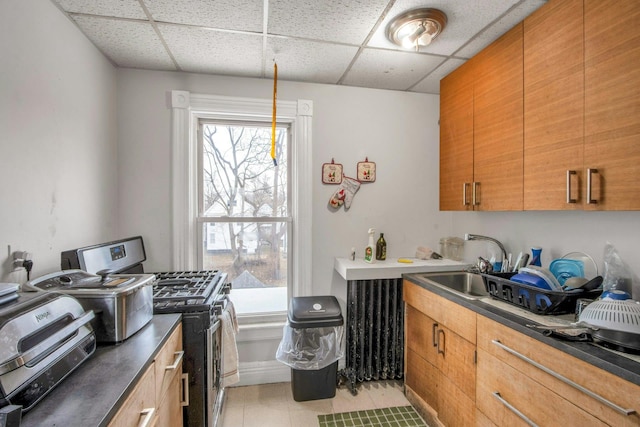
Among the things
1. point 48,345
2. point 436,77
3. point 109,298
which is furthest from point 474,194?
point 48,345

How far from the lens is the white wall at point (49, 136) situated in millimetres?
1229

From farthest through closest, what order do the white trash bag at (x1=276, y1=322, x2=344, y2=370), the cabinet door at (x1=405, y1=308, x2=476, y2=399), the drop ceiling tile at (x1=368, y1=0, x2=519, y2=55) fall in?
the white trash bag at (x1=276, y1=322, x2=344, y2=370), the cabinet door at (x1=405, y1=308, x2=476, y2=399), the drop ceiling tile at (x1=368, y1=0, x2=519, y2=55)

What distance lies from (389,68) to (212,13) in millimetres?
1236

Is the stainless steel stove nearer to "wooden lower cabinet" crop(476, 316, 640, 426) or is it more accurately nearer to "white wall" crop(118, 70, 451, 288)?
"white wall" crop(118, 70, 451, 288)

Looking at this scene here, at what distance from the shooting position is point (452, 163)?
6.97ft

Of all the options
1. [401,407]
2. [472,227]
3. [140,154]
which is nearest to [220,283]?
[140,154]

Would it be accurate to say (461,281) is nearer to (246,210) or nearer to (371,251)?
(371,251)

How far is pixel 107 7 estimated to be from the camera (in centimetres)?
150

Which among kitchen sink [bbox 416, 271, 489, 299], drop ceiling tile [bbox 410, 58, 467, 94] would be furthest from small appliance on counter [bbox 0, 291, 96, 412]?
drop ceiling tile [bbox 410, 58, 467, 94]

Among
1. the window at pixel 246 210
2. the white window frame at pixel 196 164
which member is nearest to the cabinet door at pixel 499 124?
the white window frame at pixel 196 164

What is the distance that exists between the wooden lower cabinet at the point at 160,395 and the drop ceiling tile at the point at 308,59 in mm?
1724

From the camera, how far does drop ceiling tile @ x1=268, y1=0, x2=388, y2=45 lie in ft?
4.84

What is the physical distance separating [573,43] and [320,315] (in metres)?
1.99

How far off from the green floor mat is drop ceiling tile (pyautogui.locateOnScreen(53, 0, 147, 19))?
2635mm
